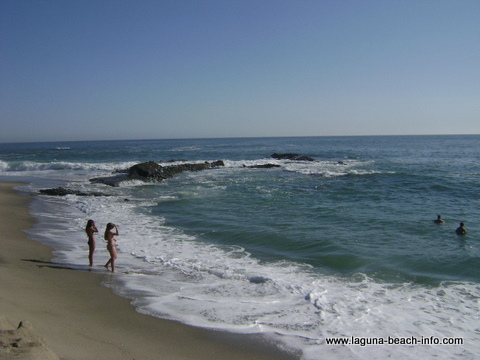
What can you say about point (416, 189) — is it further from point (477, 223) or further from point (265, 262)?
point (265, 262)

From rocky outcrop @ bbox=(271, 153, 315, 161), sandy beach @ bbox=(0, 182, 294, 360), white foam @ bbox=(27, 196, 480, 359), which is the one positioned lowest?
white foam @ bbox=(27, 196, 480, 359)

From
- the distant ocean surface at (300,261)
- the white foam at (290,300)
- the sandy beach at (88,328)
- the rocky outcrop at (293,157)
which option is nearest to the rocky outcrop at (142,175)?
the distant ocean surface at (300,261)

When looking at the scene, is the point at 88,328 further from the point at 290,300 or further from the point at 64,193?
the point at 64,193

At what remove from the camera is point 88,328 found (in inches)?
234

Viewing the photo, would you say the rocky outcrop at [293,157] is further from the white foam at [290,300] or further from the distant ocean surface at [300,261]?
the white foam at [290,300]

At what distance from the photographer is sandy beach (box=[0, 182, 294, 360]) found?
16.3 feet

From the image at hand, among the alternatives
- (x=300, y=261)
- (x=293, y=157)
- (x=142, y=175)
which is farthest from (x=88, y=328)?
(x=293, y=157)

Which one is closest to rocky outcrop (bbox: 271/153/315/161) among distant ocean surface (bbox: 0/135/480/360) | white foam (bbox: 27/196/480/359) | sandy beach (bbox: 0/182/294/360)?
distant ocean surface (bbox: 0/135/480/360)

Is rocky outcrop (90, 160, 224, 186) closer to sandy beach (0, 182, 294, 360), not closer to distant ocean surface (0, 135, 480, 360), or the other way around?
distant ocean surface (0, 135, 480, 360)

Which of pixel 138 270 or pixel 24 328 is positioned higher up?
pixel 24 328

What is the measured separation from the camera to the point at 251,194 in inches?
868

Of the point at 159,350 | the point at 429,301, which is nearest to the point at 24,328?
the point at 159,350

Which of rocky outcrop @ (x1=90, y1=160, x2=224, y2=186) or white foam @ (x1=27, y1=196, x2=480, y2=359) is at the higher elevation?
rocky outcrop @ (x1=90, y1=160, x2=224, y2=186)

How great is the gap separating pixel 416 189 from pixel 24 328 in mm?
23227
